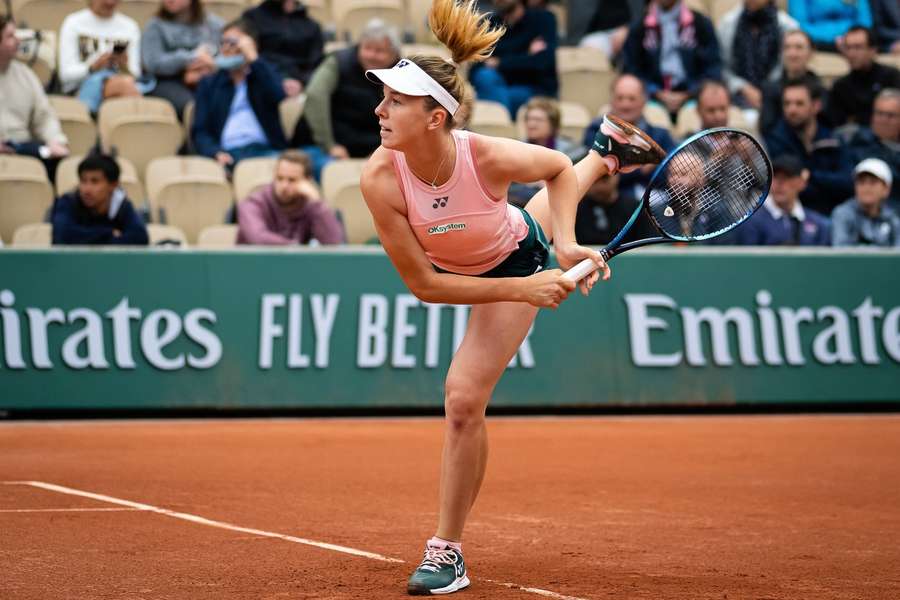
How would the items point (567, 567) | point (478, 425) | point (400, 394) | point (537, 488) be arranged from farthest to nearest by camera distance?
point (400, 394), point (537, 488), point (567, 567), point (478, 425)

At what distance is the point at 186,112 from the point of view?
41.3 ft

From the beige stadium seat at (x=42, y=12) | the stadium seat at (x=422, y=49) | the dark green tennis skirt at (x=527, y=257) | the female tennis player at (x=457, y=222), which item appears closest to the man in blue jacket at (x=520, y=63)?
the stadium seat at (x=422, y=49)

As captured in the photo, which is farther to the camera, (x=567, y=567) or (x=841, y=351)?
(x=841, y=351)

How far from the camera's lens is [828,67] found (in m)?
15.1

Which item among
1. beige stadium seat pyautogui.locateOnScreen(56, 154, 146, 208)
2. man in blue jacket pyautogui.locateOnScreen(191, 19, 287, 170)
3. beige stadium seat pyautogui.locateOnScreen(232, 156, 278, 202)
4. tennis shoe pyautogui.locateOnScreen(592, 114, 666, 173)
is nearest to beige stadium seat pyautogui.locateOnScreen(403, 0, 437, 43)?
man in blue jacket pyautogui.locateOnScreen(191, 19, 287, 170)

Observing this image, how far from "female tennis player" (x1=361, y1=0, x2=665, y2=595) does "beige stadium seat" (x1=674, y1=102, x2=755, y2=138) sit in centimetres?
804

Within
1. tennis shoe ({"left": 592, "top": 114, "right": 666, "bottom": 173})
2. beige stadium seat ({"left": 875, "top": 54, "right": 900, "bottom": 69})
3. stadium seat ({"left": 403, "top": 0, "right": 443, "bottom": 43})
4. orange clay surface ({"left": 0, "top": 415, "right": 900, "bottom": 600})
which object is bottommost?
orange clay surface ({"left": 0, "top": 415, "right": 900, "bottom": 600})

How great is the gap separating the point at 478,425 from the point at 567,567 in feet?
2.48

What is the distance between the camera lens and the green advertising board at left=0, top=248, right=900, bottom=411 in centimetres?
1014

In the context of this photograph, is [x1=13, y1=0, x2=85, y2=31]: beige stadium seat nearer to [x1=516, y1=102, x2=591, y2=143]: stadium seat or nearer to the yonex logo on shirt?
[x1=516, y1=102, x2=591, y2=143]: stadium seat

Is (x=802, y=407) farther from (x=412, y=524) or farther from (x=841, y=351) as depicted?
(x=412, y=524)

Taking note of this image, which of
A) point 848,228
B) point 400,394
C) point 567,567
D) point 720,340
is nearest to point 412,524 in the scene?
point 567,567

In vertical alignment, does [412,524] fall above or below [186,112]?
below

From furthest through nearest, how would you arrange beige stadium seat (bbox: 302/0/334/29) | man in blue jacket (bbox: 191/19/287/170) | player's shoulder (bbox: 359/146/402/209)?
beige stadium seat (bbox: 302/0/334/29)
man in blue jacket (bbox: 191/19/287/170)
player's shoulder (bbox: 359/146/402/209)
